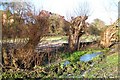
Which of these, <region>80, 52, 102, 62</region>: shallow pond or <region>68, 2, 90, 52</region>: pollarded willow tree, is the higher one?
<region>68, 2, 90, 52</region>: pollarded willow tree

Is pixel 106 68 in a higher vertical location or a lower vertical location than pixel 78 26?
lower

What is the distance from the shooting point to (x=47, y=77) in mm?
3771

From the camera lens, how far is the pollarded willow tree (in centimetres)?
359

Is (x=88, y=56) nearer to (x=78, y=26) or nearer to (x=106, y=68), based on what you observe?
(x=106, y=68)

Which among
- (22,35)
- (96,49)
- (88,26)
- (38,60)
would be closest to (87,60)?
(96,49)

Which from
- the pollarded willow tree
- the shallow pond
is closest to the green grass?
the shallow pond

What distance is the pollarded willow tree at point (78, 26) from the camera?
359 cm

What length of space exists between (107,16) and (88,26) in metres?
0.30

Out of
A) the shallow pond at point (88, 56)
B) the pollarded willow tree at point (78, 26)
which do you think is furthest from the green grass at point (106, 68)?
the pollarded willow tree at point (78, 26)

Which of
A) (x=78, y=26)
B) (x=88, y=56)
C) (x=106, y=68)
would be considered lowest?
(x=106, y=68)

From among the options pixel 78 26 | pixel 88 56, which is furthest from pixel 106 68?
pixel 78 26

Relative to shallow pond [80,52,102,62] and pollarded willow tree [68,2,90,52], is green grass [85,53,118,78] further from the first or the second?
pollarded willow tree [68,2,90,52]

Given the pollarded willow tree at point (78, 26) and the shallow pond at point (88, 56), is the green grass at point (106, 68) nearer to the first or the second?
the shallow pond at point (88, 56)

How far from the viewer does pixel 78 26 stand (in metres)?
3.65
